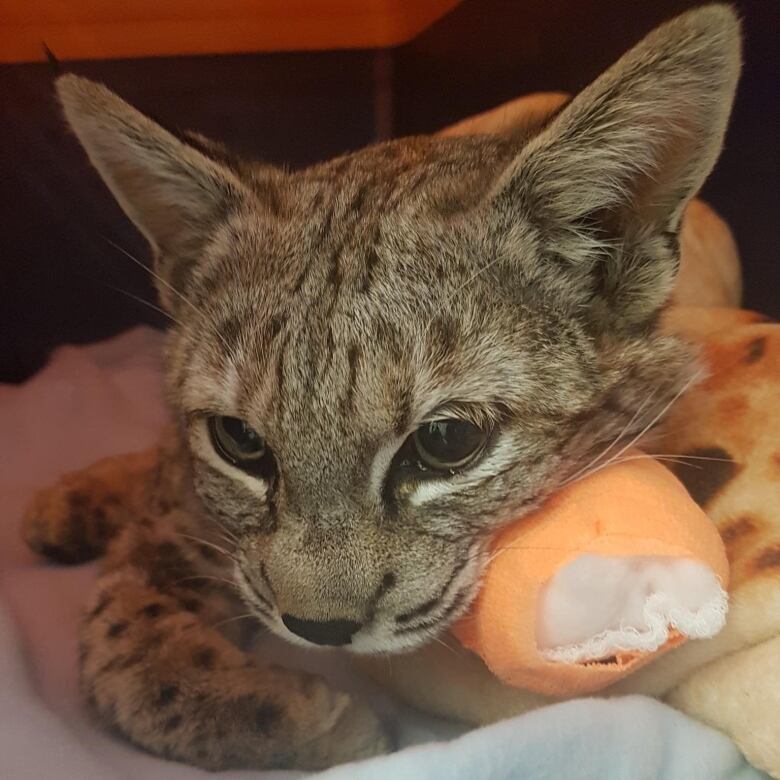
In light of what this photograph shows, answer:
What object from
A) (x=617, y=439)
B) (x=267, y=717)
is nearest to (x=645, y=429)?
(x=617, y=439)

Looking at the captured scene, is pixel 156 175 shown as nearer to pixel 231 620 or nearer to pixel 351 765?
pixel 231 620

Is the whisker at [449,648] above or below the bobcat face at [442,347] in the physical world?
below

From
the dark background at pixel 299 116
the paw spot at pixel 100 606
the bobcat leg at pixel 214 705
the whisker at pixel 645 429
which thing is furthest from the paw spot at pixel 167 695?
the dark background at pixel 299 116

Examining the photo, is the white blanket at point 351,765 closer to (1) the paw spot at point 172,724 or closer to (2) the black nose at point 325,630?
(1) the paw spot at point 172,724

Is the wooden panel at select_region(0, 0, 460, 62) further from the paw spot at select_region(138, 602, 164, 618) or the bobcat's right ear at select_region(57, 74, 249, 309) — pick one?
the paw spot at select_region(138, 602, 164, 618)

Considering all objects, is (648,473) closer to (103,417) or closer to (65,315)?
(103,417)

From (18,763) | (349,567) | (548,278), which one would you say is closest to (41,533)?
(18,763)
